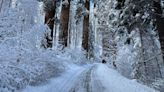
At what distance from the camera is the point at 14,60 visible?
630 centimetres

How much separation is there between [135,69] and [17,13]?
9.88m

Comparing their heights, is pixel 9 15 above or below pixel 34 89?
above

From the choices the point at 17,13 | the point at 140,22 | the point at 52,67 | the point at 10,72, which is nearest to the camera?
the point at 10,72

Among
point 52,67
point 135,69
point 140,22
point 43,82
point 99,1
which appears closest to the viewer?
point 43,82

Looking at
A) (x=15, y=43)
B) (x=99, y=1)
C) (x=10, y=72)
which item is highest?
(x=99, y=1)

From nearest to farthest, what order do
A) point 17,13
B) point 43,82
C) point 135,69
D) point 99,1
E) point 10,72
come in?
point 10,72, point 17,13, point 43,82, point 135,69, point 99,1

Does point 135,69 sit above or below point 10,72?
below

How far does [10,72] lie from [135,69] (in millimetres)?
10631

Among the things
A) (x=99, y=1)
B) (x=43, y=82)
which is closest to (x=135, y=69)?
(x=43, y=82)

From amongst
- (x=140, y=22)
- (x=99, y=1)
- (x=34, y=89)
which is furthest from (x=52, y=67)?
(x=99, y=1)

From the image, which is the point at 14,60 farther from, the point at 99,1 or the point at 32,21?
the point at 99,1

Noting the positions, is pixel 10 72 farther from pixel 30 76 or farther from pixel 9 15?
pixel 9 15

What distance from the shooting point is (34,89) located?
22.5 ft

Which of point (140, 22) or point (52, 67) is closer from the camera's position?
point (52, 67)
